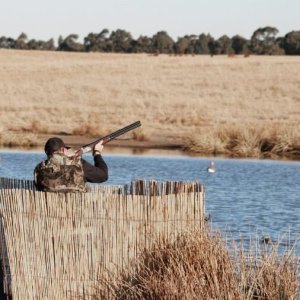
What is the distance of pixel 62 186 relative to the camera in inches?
345

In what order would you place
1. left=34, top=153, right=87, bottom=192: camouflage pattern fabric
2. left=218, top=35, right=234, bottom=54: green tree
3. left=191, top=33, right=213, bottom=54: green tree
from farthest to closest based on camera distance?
left=191, top=33, right=213, bottom=54: green tree → left=218, top=35, right=234, bottom=54: green tree → left=34, top=153, right=87, bottom=192: camouflage pattern fabric

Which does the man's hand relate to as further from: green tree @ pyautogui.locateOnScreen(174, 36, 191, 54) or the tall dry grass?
green tree @ pyautogui.locateOnScreen(174, 36, 191, 54)

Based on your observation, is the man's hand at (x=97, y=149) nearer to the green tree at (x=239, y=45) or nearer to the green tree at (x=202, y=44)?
the green tree at (x=239, y=45)

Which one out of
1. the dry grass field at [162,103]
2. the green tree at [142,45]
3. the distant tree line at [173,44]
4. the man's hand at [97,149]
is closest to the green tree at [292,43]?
the distant tree line at [173,44]

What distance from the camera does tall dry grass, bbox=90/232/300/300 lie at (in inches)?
294

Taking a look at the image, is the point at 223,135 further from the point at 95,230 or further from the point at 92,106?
the point at 95,230

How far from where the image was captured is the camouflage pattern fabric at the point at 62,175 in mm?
8773

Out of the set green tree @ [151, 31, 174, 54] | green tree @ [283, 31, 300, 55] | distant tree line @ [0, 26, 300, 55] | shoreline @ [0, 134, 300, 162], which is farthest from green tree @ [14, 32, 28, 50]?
shoreline @ [0, 134, 300, 162]

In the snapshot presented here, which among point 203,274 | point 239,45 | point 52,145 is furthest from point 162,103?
point 239,45

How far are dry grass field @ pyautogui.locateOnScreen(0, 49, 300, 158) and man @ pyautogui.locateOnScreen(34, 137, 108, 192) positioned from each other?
64.6 ft

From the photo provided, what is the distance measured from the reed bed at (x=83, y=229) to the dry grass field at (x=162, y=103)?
1978 centimetres

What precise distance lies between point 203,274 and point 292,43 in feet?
313

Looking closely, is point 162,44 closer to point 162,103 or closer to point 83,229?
point 162,103

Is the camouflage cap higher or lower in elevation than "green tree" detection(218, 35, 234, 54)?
higher
